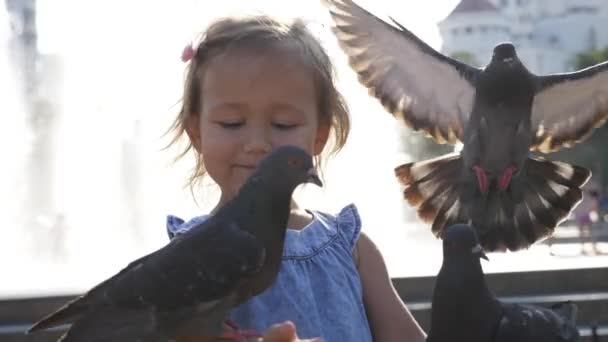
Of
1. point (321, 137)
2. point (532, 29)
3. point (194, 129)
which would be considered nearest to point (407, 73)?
point (321, 137)

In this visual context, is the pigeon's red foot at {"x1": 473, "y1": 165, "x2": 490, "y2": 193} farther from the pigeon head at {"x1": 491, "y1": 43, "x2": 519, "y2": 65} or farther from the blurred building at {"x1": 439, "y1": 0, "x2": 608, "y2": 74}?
the blurred building at {"x1": 439, "y1": 0, "x2": 608, "y2": 74}

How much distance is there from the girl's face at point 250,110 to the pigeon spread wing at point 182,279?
22.2 inches

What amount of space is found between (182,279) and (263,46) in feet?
3.39

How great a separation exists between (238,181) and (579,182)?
3207mm

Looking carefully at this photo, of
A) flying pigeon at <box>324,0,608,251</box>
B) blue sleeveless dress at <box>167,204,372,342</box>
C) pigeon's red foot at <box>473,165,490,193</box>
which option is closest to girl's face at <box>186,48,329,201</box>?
blue sleeveless dress at <box>167,204,372,342</box>

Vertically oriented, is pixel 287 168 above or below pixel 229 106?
below

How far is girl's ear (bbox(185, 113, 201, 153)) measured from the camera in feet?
13.0

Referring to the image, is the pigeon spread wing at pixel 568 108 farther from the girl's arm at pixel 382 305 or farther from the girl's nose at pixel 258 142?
the girl's nose at pixel 258 142

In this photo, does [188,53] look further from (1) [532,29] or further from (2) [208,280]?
(1) [532,29]

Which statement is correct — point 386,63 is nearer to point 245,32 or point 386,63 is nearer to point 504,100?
point 504,100

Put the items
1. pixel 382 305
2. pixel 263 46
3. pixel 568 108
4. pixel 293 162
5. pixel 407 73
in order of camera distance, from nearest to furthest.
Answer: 1. pixel 293 162
2. pixel 263 46
3. pixel 382 305
4. pixel 568 108
5. pixel 407 73

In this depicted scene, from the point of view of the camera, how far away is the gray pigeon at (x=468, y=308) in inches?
137

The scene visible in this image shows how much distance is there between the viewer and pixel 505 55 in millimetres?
6719

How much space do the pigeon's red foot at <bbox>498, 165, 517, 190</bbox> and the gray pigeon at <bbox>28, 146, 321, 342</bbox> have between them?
3466mm
